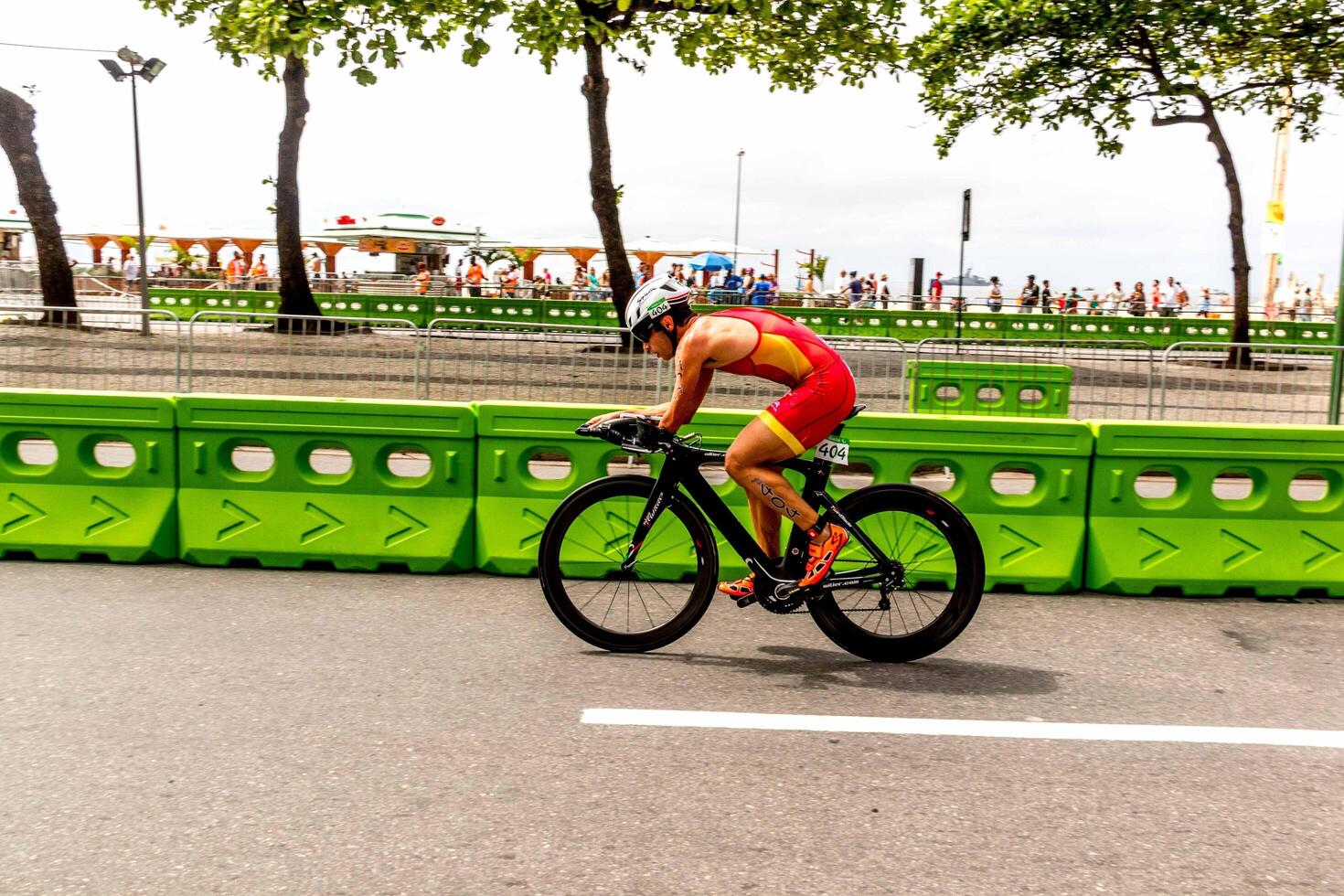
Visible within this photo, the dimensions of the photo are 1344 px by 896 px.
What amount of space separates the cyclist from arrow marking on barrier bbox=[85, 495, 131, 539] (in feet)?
10.8

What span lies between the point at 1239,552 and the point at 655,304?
3.81 m

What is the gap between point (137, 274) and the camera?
33.0m

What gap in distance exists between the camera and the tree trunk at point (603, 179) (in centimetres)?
2119

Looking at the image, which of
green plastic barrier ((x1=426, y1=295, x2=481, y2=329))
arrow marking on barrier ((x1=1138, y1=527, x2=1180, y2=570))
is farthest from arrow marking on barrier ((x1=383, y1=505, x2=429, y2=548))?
green plastic barrier ((x1=426, y1=295, x2=481, y2=329))

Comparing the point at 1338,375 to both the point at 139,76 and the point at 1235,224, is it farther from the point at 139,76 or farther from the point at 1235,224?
the point at 139,76

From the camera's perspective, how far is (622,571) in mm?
5484

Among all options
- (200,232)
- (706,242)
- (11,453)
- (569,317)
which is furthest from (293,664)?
(200,232)

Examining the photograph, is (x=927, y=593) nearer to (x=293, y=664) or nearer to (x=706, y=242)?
(x=293, y=664)

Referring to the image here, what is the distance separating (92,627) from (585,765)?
9.16ft

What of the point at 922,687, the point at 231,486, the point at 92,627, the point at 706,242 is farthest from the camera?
the point at 706,242

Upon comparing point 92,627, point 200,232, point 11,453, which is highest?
point 200,232

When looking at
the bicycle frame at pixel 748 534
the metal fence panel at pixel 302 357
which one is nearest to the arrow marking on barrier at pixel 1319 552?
the bicycle frame at pixel 748 534

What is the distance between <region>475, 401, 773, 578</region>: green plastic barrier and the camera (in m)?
6.90

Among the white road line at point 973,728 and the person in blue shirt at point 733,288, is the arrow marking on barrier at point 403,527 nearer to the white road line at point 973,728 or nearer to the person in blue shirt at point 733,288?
the white road line at point 973,728
